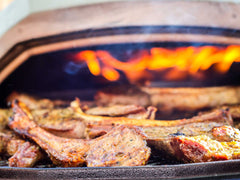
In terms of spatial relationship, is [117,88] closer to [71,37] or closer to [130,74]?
[130,74]

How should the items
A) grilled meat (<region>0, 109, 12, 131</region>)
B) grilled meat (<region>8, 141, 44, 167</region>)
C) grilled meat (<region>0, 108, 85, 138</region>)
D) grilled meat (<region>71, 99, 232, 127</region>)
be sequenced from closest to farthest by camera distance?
grilled meat (<region>8, 141, 44, 167</region>)
grilled meat (<region>71, 99, 232, 127</region>)
grilled meat (<region>0, 108, 85, 138</region>)
grilled meat (<region>0, 109, 12, 131</region>)

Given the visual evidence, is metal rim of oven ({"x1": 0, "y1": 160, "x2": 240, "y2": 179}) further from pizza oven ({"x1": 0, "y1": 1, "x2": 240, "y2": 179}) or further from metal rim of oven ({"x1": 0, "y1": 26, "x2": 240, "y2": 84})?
metal rim of oven ({"x1": 0, "y1": 26, "x2": 240, "y2": 84})

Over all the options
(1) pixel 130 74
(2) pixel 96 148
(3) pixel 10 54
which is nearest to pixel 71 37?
(3) pixel 10 54

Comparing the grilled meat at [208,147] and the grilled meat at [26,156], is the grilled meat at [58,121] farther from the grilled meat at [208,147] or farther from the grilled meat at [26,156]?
the grilled meat at [208,147]

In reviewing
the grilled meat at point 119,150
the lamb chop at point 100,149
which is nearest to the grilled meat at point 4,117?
the lamb chop at point 100,149

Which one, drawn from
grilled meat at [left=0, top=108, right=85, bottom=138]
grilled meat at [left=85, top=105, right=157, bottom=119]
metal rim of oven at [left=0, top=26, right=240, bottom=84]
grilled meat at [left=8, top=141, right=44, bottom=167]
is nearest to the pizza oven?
metal rim of oven at [left=0, top=26, right=240, bottom=84]

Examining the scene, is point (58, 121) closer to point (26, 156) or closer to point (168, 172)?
point (26, 156)

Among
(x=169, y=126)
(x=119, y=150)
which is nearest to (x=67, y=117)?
(x=119, y=150)
